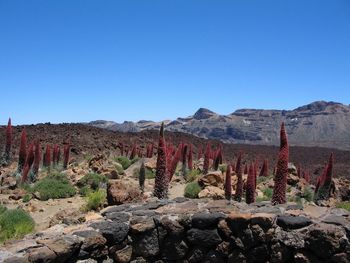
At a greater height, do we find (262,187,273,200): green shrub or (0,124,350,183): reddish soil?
(0,124,350,183): reddish soil

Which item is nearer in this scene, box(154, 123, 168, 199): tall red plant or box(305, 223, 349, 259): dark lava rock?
box(305, 223, 349, 259): dark lava rock

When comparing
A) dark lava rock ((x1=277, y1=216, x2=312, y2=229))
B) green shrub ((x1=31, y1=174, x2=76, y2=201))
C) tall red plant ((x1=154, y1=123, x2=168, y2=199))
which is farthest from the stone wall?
green shrub ((x1=31, y1=174, x2=76, y2=201))

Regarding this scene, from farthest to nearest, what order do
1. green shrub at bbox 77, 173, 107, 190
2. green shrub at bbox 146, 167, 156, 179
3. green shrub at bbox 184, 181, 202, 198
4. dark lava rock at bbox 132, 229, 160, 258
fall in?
green shrub at bbox 146, 167, 156, 179 < green shrub at bbox 77, 173, 107, 190 < green shrub at bbox 184, 181, 202, 198 < dark lava rock at bbox 132, 229, 160, 258

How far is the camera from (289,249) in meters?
6.82

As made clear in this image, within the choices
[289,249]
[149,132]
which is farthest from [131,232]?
[149,132]

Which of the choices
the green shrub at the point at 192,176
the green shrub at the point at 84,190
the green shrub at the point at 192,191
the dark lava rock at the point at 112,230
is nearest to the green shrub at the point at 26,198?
the green shrub at the point at 84,190

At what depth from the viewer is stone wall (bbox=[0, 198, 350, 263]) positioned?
257 inches

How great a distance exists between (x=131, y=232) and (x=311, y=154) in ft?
291

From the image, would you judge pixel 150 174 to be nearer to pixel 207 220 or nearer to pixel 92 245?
pixel 207 220

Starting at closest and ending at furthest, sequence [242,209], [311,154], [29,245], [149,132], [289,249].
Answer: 1. [29,245]
2. [289,249]
3. [242,209]
4. [149,132]
5. [311,154]

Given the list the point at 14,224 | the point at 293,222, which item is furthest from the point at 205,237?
the point at 14,224

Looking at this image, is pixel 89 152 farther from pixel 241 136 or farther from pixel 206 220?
pixel 241 136

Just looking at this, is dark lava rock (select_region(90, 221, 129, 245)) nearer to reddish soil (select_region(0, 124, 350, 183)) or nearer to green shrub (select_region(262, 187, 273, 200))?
green shrub (select_region(262, 187, 273, 200))

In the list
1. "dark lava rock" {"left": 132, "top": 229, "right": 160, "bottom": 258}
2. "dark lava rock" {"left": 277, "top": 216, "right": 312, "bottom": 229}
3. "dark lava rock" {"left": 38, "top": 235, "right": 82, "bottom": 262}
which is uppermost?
"dark lava rock" {"left": 277, "top": 216, "right": 312, "bottom": 229}
